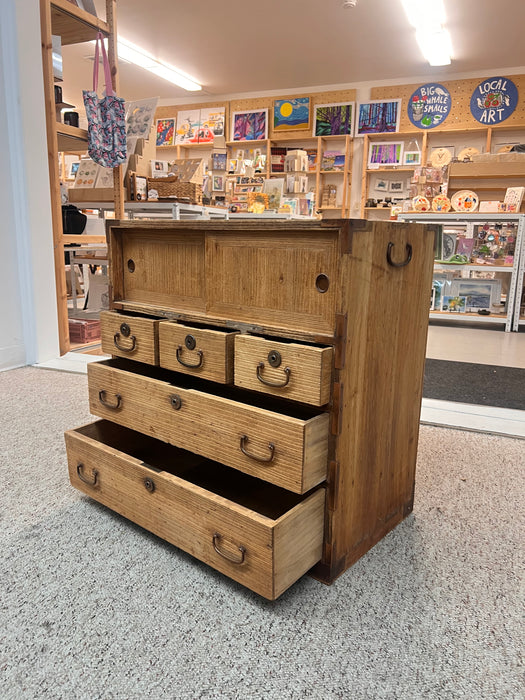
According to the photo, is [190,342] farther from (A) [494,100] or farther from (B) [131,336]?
(A) [494,100]

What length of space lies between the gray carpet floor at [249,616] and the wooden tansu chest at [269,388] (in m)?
0.07

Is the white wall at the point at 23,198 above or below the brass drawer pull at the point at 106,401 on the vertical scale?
above

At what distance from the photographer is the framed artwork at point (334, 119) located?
8148 mm

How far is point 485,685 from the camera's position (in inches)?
34.3

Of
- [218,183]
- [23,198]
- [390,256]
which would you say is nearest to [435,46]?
[218,183]

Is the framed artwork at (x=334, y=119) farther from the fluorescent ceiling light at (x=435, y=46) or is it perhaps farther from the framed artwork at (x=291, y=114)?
the fluorescent ceiling light at (x=435, y=46)

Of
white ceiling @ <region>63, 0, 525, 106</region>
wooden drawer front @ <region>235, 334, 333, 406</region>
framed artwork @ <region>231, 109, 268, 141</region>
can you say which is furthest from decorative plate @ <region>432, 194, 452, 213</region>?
wooden drawer front @ <region>235, 334, 333, 406</region>

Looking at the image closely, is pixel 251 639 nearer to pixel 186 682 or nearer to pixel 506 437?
pixel 186 682

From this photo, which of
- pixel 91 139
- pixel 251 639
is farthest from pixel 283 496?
pixel 91 139

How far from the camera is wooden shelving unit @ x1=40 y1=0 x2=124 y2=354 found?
2951 millimetres

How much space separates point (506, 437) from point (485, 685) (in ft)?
4.26

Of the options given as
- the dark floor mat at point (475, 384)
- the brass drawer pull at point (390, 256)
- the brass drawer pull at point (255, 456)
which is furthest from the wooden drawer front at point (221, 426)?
the dark floor mat at point (475, 384)

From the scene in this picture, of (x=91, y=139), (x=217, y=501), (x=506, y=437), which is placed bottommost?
(x=506, y=437)

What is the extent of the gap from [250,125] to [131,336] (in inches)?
332
